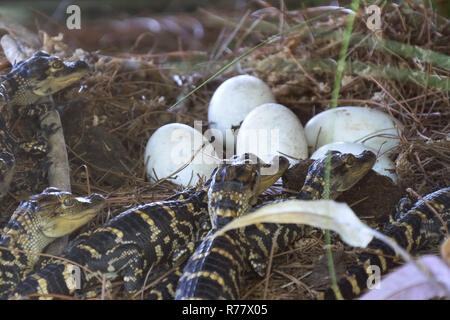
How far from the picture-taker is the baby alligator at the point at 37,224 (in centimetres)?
221

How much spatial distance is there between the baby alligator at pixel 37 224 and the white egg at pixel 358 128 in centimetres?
131

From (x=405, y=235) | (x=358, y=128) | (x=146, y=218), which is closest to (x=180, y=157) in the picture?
(x=146, y=218)

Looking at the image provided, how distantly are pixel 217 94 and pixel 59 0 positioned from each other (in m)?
2.23

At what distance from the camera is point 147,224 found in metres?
2.34

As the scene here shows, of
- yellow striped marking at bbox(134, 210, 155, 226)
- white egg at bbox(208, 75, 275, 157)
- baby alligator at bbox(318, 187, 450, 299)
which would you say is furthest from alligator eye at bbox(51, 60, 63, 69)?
baby alligator at bbox(318, 187, 450, 299)

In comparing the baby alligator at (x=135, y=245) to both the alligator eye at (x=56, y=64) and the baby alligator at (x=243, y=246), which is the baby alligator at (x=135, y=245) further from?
the alligator eye at (x=56, y=64)

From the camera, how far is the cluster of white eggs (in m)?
2.86

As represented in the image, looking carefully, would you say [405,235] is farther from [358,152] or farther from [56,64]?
[56,64]

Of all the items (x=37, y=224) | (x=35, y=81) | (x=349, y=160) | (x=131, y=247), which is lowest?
(x=131, y=247)

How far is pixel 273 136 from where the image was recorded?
286 cm

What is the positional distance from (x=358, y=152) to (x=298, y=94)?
95 cm

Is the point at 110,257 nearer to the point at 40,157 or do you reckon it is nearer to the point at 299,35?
the point at 40,157
